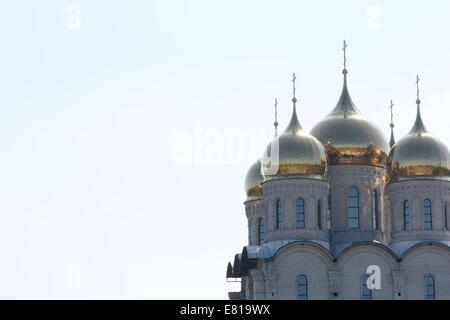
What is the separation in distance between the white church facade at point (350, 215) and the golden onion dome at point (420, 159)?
0.04 metres

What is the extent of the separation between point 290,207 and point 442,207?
5.76 meters

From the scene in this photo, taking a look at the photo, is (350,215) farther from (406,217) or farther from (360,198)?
(406,217)

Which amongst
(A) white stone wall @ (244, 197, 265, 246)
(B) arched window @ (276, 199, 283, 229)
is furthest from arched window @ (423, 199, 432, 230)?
(A) white stone wall @ (244, 197, 265, 246)

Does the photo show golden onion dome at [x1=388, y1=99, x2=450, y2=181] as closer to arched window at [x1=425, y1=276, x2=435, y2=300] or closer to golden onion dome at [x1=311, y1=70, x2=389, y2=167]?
golden onion dome at [x1=311, y1=70, x2=389, y2=167]

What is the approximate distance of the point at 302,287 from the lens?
4194cm

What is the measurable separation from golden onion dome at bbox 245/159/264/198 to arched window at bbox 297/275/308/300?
697 centimetres

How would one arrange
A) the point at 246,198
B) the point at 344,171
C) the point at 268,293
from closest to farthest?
the point at 268,293, the point at 344,171, the point at 246,198

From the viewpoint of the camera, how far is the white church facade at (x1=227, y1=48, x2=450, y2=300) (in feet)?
138

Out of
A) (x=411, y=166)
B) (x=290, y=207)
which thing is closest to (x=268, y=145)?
(x=290, y=207)

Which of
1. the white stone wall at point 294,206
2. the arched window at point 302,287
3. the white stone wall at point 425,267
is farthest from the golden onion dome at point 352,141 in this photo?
the arched window at point 302,287

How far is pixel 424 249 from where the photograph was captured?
4284cm

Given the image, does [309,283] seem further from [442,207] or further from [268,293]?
[442,207]

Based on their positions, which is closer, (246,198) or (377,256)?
(377,256)

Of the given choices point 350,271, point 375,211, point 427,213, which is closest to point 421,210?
point 427,213
